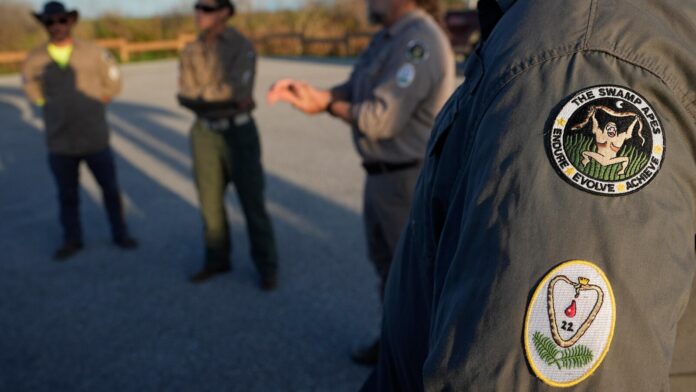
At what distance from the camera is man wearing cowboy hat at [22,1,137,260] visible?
4613 millimetres

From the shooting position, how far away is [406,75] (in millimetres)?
2607

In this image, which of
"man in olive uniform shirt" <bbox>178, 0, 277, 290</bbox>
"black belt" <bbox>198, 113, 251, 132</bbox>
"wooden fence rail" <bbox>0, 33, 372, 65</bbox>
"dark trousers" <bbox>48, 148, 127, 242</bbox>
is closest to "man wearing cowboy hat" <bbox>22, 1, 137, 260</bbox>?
"dark trousers" <bbox>48, 148, 127, 242</bbox>

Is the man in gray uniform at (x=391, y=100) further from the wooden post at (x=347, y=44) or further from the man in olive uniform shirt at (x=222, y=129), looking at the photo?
the wooden post at (x=347, y=44)

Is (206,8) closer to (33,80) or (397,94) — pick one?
(33,80)

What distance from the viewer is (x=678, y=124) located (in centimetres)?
62

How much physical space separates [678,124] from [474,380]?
0.34 metres

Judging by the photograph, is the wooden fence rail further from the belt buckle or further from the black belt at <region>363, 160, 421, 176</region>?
the black belt at <region>363, 160, 421, 176</region>

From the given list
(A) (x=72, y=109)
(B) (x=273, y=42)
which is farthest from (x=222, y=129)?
(B) (x=273, y=42)

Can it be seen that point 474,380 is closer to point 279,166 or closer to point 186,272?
point 186,272

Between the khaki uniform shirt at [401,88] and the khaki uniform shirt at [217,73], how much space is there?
4.47 feet

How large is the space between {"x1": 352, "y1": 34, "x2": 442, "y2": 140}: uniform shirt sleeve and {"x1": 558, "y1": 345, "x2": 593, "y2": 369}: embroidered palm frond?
81.5 inches

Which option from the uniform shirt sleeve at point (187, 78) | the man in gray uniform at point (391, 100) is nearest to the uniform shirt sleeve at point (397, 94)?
the man in gray uniform at point (391, 100)

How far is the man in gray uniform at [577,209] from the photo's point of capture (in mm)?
571

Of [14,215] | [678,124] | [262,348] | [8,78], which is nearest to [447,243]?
[678,124]
